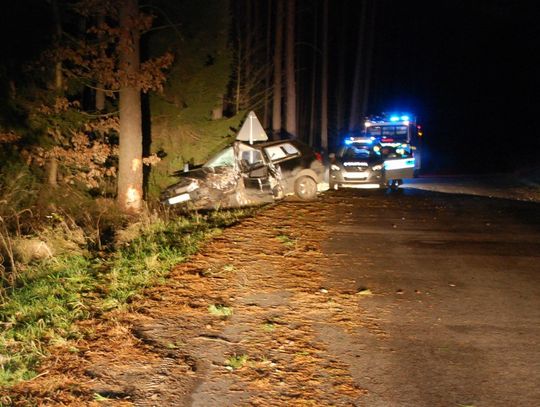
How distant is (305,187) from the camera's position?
48.2ft

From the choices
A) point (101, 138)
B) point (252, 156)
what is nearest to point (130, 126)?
point (252, 156)

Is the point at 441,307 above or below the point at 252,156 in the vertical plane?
below

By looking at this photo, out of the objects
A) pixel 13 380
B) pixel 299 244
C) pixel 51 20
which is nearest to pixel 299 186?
pixel 299 244

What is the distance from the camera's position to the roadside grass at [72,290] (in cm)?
534

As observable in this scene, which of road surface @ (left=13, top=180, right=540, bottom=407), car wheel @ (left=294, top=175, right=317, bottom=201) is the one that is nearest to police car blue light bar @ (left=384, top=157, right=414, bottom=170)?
car wheel @ (left=294, top=175, right=317, bottom=201)

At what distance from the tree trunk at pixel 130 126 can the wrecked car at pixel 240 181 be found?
1681 millimetres

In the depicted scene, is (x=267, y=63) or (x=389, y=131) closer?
(x=389, y=131)

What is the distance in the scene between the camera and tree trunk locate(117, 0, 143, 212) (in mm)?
12023

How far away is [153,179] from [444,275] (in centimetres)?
1250

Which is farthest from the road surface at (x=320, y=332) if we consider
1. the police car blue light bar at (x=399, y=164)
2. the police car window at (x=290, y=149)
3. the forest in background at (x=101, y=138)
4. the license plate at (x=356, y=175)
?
the police car blue light bar at (x=399, y=164)

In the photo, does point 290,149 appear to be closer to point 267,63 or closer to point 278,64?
point 267,63

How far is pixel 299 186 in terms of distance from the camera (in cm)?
1469

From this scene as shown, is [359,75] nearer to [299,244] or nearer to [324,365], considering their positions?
[299,244]

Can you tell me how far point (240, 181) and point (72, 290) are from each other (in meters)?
7.60
